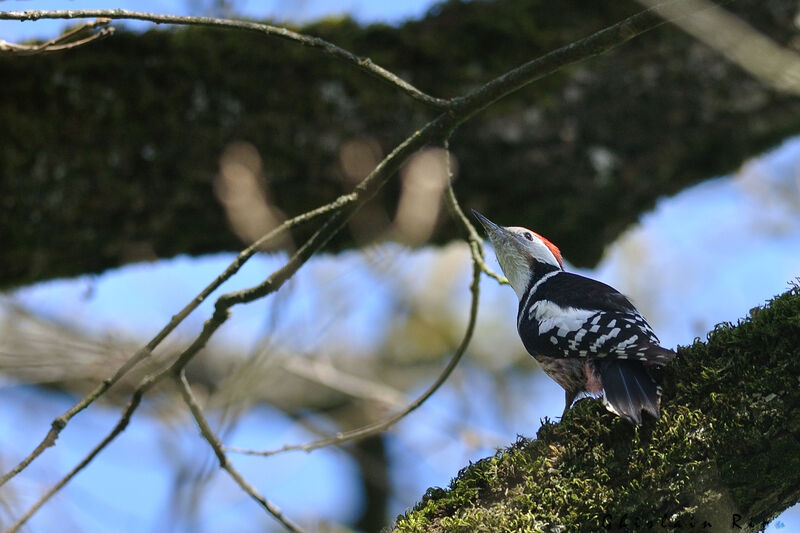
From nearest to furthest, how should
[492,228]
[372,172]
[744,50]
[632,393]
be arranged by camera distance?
[632,393], [372,172], [744,50], [492,228]

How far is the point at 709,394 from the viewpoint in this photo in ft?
7.70

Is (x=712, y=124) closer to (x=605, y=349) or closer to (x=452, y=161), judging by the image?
(x=452, y=161)

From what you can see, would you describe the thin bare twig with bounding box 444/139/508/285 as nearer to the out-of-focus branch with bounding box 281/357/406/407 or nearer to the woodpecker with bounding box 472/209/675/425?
the woodpecker with bounding box 472/209/675/425

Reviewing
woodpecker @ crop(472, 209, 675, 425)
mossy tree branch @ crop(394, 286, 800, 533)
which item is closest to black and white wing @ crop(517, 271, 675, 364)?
woodpecker @ crop(472, 209, 675, 425)

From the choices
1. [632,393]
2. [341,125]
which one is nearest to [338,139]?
[341,125]

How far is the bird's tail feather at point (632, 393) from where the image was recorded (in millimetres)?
2381

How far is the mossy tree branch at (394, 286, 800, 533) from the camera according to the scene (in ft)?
7.19

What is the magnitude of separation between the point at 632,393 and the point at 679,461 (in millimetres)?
291

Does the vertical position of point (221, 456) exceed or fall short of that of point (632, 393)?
it exceeds it

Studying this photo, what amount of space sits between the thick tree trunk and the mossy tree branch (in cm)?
214

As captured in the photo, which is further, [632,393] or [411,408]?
[411,408]

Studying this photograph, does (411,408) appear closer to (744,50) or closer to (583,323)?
(583,323)

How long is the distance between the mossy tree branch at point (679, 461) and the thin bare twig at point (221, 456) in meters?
0.63

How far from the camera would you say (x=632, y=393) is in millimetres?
2490
